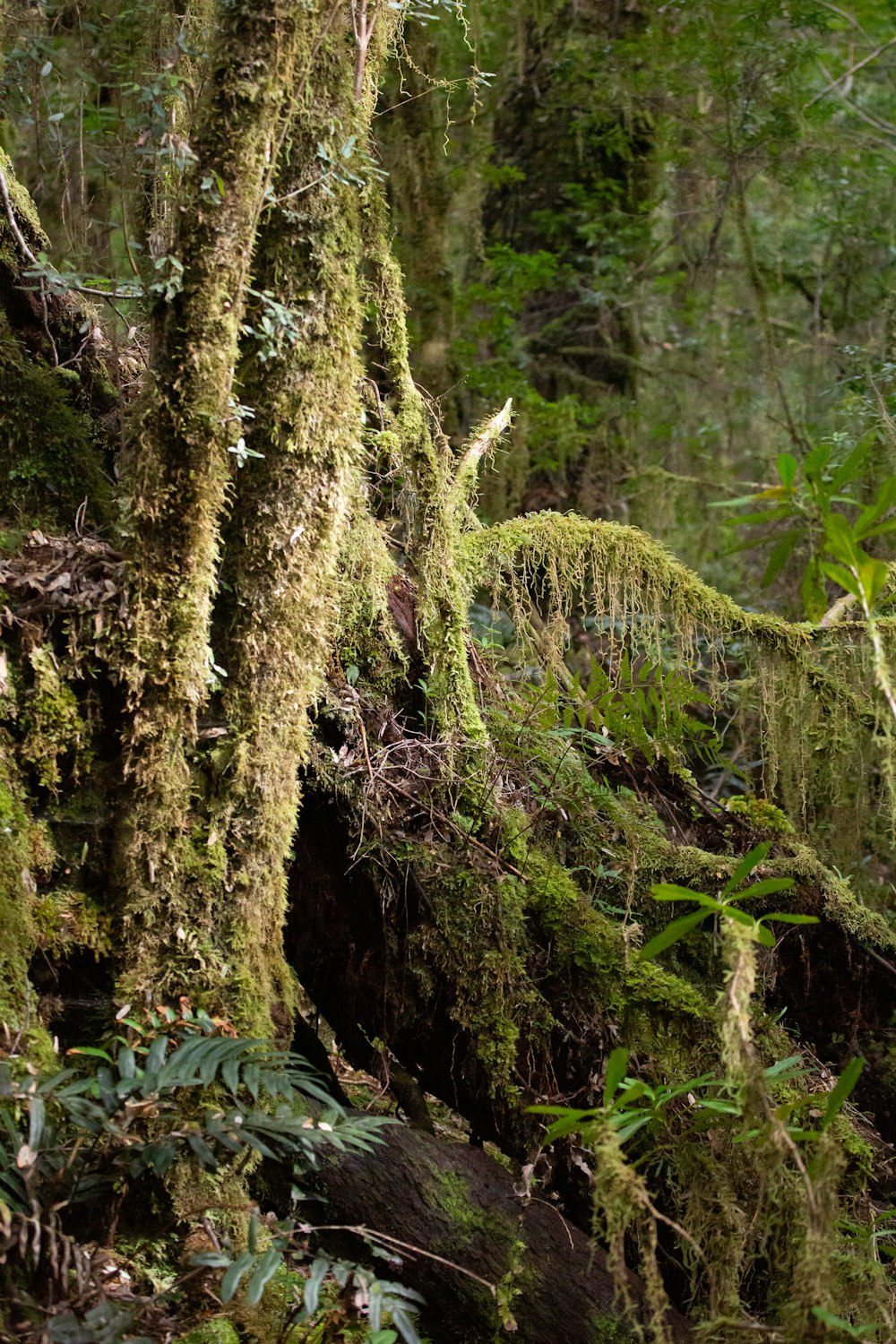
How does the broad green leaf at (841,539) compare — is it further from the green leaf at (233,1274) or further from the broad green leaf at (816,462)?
the green leaf at (233,1274)

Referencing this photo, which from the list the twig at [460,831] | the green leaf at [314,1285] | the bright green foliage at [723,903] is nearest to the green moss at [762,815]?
the twig at [460,831]

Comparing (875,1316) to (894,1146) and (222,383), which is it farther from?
(222,383)

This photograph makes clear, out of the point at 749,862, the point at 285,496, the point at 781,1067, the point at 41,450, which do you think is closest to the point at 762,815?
the point at 781,1067

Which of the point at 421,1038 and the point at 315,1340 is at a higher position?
the point at 421,1038

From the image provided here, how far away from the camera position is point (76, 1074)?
88.4 inches

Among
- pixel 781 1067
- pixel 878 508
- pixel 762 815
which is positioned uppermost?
pixel 878 508

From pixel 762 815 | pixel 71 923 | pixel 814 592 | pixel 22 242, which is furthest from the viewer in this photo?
pixel 762 815

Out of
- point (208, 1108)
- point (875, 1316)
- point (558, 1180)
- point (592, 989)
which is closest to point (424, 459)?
point (592, 989)

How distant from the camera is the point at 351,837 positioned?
3.00m

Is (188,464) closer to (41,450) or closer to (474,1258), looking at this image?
(41,450)

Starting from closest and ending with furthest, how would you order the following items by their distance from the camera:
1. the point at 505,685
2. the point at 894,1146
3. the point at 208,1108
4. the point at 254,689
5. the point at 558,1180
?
the point at 208,1108, the point at 254,689, the point at 558,1180, the point at 894,1146, the point at 505,685

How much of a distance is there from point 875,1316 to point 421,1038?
138 cm

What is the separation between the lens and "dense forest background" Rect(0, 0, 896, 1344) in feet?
7.26

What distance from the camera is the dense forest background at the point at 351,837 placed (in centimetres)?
221
